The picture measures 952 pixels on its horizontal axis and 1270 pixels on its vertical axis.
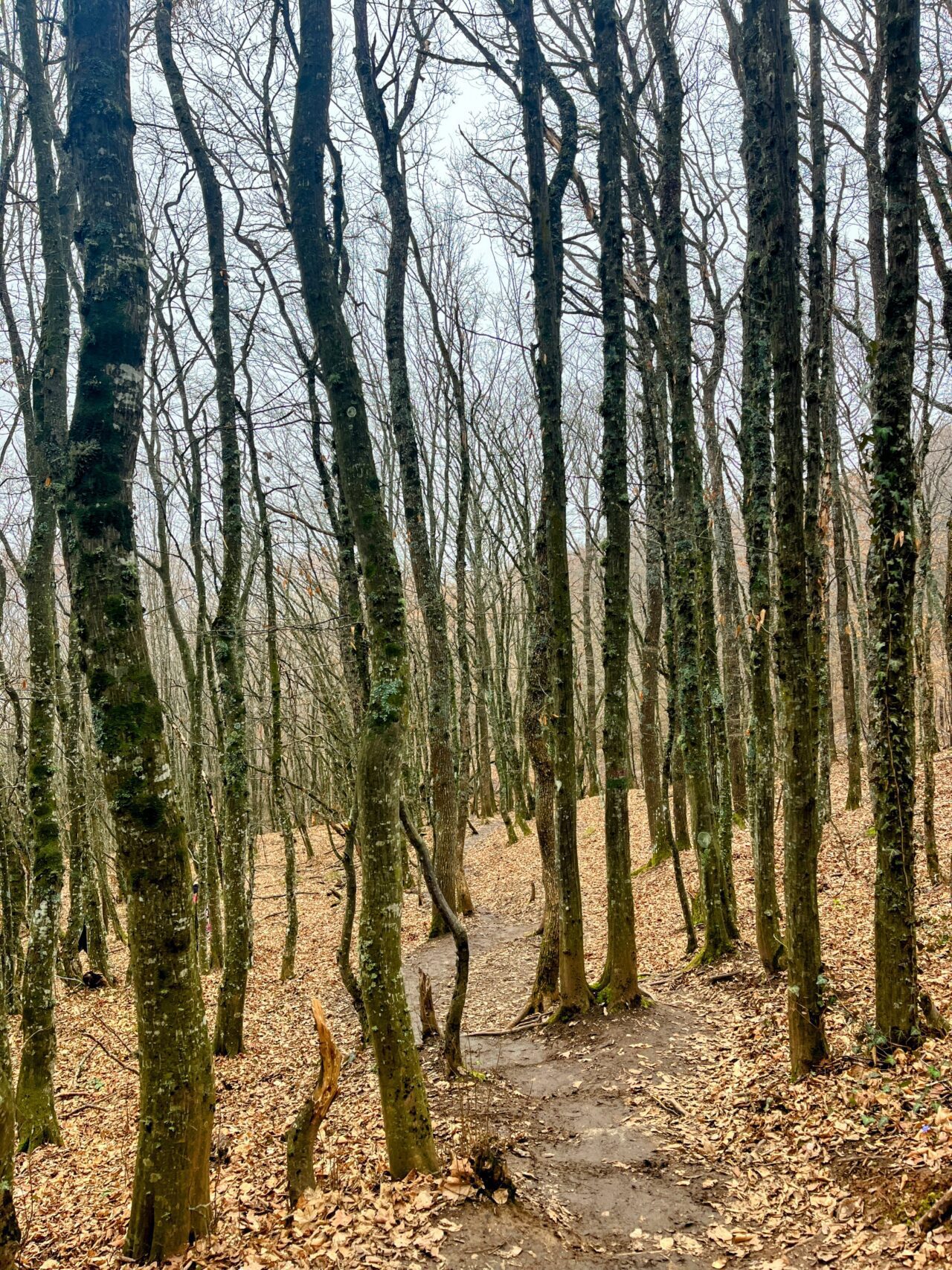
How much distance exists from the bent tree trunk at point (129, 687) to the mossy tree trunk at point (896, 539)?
13.7 ft

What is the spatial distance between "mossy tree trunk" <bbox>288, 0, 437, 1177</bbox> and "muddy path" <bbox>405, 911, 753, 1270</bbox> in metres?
0.65

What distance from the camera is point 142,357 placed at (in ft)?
13.9

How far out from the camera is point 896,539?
4.73 meters

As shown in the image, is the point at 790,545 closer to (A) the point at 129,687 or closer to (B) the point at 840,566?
(A) the point at 129,687

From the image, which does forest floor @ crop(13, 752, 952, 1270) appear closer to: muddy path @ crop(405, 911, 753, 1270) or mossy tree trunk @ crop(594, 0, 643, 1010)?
muddy path @ crop(405, 911, 753, 1270)

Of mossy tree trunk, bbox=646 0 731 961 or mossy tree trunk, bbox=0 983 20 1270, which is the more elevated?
mossy tree trunk, bbox=646 0 731 961

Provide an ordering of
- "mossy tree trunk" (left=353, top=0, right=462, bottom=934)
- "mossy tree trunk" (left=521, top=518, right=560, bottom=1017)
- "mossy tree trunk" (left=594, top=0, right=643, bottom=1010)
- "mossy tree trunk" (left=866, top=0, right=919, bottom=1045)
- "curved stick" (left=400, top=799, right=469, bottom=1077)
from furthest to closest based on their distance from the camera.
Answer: "mossy tree trunk" (left=353, top=0, right=462, bottom=934)
"mossy tree trunk" (left=521, top=518, right=560, bottom=1017)
"mossy tree trunk" (left=594, top=0, right=643, bottom=1010)
"curved stick" (left=400, top=799, right=469, bottom=1077)
"mossy tree trunk" (left=866, top=0, right=919, bottom=1045)

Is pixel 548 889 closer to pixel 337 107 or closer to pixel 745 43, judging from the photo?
pixel 745 43

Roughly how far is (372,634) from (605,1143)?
12.7ft

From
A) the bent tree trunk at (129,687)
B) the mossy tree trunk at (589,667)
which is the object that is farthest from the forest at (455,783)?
the mossy tree trunk at (589,667)

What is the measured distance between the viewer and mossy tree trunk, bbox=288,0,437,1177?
179 inches

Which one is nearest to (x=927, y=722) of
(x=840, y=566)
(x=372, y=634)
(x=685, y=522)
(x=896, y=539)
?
(x=685, y=522)

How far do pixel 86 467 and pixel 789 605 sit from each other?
4.39m

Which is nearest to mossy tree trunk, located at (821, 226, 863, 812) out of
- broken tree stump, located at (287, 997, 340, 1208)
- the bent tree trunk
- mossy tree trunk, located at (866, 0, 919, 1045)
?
mossy tree trunk, located at (866, 0, 919, 1045)
